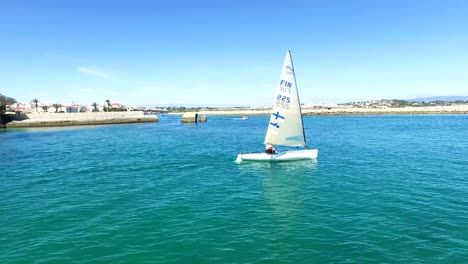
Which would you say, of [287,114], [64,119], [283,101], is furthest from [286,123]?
[64,119]

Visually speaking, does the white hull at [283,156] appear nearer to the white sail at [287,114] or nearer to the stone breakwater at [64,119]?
the white sail at [287,114]

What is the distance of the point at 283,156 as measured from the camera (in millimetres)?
39281

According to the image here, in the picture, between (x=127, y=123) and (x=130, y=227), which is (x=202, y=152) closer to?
(x=130, y=227)

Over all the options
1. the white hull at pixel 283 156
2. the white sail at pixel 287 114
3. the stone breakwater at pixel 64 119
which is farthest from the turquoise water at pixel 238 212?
the stone breakwater at pixel 64 119

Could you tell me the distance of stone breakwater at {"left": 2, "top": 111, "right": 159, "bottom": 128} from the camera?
121 m

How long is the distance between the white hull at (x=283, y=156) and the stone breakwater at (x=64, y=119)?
110m

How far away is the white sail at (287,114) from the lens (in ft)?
126

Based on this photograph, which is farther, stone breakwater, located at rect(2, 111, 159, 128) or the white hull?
stone breakwater, located at rect(2, 111, 159, 128)

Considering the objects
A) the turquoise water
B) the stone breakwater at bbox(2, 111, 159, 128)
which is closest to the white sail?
the turquoise water

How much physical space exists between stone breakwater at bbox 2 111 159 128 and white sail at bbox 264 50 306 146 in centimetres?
11188

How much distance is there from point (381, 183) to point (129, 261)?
74.8ft

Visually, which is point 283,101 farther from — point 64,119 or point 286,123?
point 64,119

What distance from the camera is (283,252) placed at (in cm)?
1598

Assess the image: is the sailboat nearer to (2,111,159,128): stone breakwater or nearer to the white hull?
the white hull
